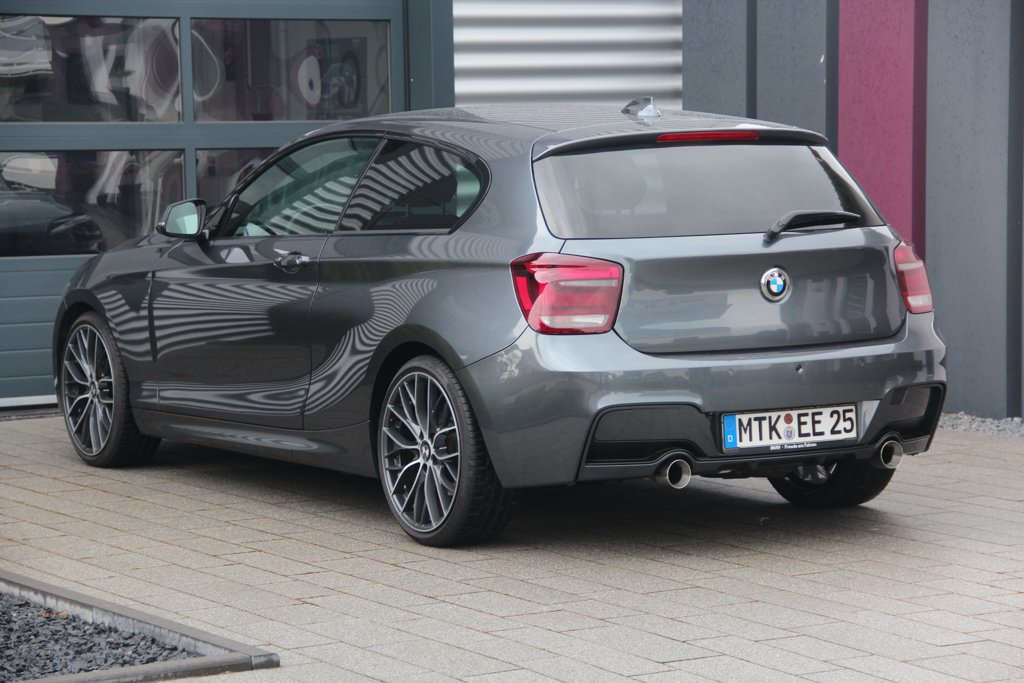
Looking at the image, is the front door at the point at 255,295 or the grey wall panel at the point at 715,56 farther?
the grey wall panel at the point at 715,56

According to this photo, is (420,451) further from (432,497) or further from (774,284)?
(774,284)

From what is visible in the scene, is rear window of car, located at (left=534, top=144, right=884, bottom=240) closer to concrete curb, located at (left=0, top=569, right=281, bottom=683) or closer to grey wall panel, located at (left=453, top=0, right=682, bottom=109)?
concrete curb, located at (left=0, top=569, right=281, bottom=683)

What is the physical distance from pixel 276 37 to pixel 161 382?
412cm

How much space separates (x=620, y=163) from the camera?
213 inches

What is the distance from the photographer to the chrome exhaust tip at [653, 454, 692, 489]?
511 centimetres

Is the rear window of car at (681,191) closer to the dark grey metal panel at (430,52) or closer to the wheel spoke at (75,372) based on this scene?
the wheel spoke at (75,372)

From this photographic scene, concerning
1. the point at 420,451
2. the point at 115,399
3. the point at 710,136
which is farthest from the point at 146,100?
the point at 710,136

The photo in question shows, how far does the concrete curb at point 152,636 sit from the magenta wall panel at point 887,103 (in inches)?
250

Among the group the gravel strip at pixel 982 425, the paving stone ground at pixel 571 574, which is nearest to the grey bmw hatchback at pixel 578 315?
the paving stone ground at pixel 571 574

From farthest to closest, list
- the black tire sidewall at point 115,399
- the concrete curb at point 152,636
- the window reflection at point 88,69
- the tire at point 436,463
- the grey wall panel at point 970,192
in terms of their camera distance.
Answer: the window reflection at point 88,69, the grey wall panel at point 970,192, the black tire sidewall at point 115,399, the tire at point 436,463, the concrete curb at point 152,636

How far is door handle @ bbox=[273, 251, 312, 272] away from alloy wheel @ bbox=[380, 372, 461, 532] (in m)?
0.81

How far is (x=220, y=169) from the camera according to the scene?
10328mm

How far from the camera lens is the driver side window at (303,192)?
6.31 m

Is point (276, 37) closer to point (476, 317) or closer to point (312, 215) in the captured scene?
point (312, 215)
